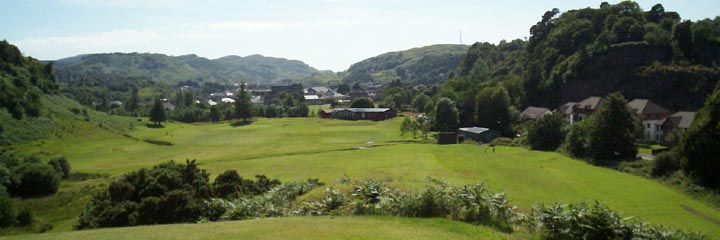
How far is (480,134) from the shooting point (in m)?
74.6

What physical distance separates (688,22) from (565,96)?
76.0 ft

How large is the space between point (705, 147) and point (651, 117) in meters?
31.5

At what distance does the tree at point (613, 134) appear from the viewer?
4962cm

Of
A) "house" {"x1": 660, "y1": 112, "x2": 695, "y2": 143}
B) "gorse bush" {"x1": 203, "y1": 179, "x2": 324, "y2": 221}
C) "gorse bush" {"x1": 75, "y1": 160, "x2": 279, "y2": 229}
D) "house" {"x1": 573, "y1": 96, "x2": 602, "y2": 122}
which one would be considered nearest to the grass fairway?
"gorse bush" {"x1": 203, "y1": 179, "x2": 324, "y2": 221}

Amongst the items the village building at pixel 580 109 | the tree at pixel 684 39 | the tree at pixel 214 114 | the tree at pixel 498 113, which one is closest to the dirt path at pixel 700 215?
the village building at pixel 580 109

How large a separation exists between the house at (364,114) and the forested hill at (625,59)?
27.9 m

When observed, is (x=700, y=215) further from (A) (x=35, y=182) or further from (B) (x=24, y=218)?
(A) (x=35, y=182)

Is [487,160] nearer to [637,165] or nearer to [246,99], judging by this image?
[637,165]

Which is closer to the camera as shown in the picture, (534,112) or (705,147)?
(705,147)

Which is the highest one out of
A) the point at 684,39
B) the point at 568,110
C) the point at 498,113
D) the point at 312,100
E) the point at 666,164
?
the point at 684,39

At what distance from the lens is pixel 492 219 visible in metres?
20.5

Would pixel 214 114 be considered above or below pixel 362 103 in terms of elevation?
below

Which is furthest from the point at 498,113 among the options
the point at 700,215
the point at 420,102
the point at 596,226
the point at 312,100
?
the point at 312,100

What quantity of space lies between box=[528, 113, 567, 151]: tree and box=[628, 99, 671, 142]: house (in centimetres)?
1044
